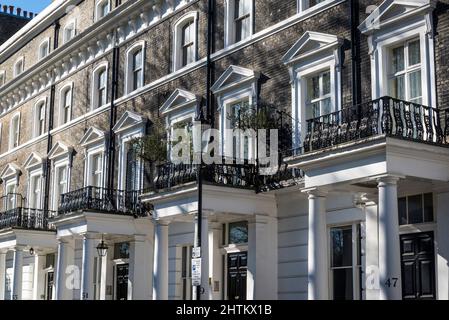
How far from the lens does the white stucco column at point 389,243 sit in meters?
13.8

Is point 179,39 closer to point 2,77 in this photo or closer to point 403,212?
point 403,212

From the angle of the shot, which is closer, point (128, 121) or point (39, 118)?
point (128, 121)

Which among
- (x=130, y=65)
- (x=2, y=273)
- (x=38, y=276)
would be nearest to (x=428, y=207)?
(x=130, y=65)

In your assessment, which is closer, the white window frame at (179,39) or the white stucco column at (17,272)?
the white window frame at (179,39)

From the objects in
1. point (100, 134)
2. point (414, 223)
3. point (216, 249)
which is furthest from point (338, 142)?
point (100, 134)

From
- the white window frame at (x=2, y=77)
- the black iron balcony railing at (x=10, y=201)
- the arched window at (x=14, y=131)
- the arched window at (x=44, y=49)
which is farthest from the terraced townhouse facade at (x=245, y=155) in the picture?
the white window frame at (x=2, y=77)

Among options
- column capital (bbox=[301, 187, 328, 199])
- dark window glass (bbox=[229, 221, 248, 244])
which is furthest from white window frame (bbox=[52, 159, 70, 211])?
column capital (bbox=[301, 187, 328, 199])

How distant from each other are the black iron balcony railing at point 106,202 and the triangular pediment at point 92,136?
2378 mm

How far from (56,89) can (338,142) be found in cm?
1931

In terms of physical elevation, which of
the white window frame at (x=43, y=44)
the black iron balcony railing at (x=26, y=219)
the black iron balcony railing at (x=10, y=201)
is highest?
the white window frame at (x=43, y=44)

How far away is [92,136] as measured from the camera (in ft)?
92.4

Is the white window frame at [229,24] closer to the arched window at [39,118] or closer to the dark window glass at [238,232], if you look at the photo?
the dark window glass at [238,232]

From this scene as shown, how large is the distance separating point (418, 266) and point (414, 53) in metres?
4.41

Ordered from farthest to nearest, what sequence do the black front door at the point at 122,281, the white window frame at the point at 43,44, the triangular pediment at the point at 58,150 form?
the white window frame at the point at 43,44
the triangular pediment at the point at 58,150
the black front door at the point at 122,281
